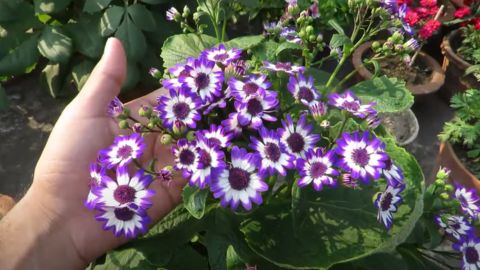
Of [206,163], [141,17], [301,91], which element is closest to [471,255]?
[301,91]

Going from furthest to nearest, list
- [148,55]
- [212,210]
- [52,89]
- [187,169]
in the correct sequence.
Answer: [52,89]
[148,55]
[212,210]
[187,169]

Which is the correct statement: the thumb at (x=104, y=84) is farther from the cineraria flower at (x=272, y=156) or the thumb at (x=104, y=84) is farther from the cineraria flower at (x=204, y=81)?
the cineraria flower at (x=272, y=156)

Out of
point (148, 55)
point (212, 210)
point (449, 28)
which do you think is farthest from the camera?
point (449, 28)

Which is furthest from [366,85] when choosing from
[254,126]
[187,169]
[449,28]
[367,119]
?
[449,28]

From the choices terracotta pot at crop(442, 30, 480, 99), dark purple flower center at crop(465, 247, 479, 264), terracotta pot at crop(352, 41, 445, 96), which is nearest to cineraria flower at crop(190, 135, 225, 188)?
dark purple flower center at crop(465, 247, 479, 264)

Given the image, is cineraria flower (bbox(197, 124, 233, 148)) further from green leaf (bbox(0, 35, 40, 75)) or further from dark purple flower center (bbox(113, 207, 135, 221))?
green leaf (bbox(0, 35, 40, 75))

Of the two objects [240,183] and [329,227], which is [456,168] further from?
[240,183]

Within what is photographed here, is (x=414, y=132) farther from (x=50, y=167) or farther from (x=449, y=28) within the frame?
(x=50, y=167)
